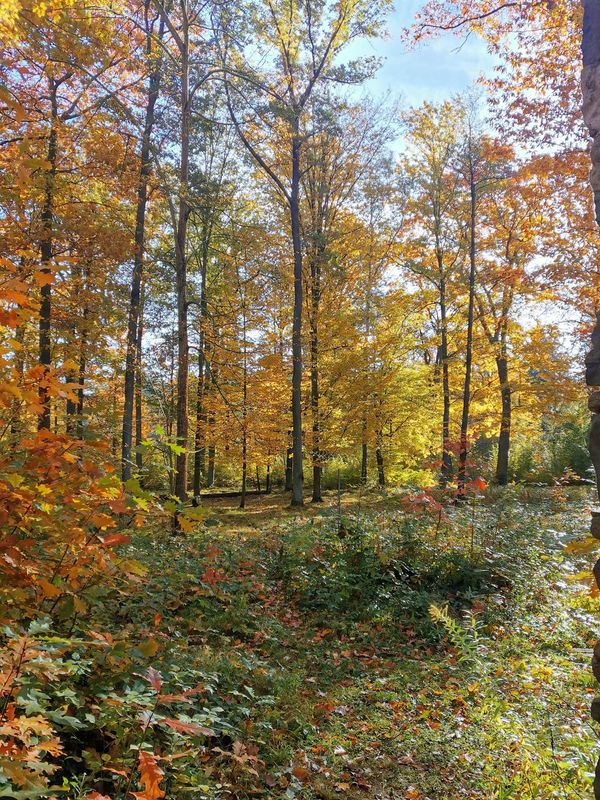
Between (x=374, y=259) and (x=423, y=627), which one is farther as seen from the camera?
(x=374, y=259)

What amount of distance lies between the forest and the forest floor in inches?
1.4

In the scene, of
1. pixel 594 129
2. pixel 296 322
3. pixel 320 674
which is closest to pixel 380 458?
pixel 296 322

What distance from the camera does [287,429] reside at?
594 inches

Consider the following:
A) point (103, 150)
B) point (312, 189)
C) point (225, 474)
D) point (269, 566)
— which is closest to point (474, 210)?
point (312, 189)

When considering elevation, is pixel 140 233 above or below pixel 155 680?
above

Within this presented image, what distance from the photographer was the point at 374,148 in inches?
600

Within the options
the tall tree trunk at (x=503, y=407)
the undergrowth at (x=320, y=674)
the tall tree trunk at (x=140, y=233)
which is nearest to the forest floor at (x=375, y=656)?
the undergrowth at (x=320, y=674)

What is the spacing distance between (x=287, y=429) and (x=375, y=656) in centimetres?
1031

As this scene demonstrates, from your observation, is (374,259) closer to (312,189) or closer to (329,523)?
(312,189)

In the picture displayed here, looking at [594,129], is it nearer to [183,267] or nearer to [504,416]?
[183,267]

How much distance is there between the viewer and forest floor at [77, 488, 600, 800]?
9.60 ft

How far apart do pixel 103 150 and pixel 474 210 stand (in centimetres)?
999

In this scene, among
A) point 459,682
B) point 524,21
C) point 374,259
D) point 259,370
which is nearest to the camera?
point 459,682

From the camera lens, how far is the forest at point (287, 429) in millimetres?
2418
